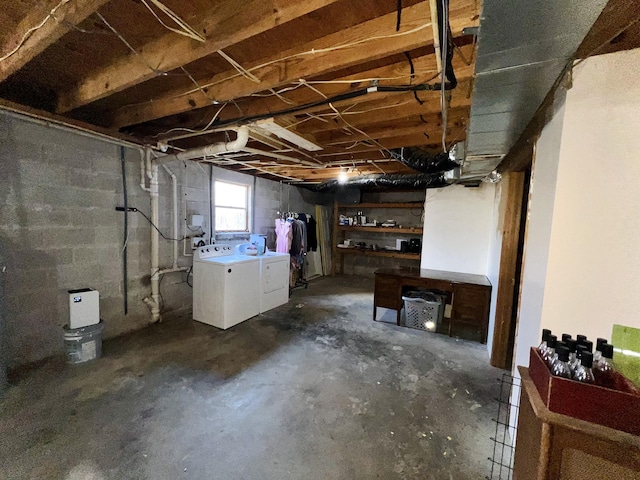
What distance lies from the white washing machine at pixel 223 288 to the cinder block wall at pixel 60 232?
544mm

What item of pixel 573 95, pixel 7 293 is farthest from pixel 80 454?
pixel 573 95

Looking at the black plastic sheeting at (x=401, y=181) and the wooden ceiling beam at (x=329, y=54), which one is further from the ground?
the wooden ceiling beam at (x=329, y=54)

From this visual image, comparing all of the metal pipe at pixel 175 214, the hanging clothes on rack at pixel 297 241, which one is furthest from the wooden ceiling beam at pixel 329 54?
the hanging clothes on rack at pixel 297 241

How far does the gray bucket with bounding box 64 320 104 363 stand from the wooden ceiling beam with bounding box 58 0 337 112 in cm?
205

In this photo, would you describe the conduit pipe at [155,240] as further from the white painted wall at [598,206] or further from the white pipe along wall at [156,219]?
the white painted wall at [598,206]

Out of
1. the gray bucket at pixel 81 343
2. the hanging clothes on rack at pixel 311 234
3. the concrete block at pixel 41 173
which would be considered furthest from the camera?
the hanging clothes on rack at pixel 311 234

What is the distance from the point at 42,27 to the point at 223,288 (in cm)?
258

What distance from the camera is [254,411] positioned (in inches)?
74.7

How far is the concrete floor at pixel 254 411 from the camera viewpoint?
148cm

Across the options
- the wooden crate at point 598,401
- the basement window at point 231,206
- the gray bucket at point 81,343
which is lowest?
the gray bucket at point 81,343

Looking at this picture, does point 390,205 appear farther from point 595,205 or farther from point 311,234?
point 595,205

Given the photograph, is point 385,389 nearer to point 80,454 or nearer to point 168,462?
point 168,462

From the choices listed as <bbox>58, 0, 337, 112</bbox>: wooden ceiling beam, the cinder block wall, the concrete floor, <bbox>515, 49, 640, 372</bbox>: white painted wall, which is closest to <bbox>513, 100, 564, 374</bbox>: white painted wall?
<bbox>515, 49, 640, 372</bbox>: white painted wall

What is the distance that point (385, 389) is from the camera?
2.20 meters
